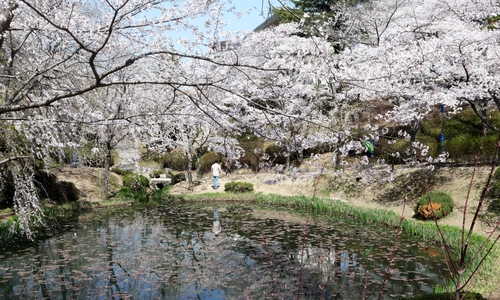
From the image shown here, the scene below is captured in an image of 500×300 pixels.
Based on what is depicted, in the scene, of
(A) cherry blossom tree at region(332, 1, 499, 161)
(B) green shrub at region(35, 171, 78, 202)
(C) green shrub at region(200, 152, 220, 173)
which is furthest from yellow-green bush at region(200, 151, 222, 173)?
(A) cherry blossom tree at region(332, 1, 499, 161)

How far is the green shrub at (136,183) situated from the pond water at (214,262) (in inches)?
235

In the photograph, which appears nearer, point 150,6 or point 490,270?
point 150,6

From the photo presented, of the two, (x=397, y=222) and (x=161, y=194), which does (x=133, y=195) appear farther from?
(x=397, y=222)

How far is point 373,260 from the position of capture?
26.1 feet

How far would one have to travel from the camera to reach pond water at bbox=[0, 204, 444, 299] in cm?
626

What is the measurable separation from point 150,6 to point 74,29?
1.20 m

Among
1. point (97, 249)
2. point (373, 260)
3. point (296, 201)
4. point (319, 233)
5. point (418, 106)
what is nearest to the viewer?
point (373, 260)

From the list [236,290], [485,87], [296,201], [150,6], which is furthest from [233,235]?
[485,87]

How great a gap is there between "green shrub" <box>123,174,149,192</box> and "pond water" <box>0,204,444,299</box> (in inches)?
235

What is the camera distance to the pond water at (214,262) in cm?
626

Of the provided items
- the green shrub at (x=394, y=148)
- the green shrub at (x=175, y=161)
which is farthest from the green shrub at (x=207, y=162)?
the green shrub at (x=394, y=148)

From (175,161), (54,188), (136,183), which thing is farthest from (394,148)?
(54,188)

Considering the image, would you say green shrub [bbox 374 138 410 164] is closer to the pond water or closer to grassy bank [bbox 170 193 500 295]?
grassy bank [bbox 170 193 500 295]

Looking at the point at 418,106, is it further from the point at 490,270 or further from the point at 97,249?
the point at 97,249
